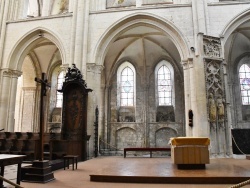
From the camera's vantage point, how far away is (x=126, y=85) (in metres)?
17.6

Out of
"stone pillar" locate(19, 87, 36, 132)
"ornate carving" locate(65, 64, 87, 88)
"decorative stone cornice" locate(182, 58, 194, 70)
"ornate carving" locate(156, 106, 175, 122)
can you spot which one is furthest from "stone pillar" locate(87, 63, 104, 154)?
"stone pillar" locate(19, 87, 36, 132)

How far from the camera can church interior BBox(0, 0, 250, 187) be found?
941cm

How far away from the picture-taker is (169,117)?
54.8 ft

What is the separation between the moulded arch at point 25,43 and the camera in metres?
13.0

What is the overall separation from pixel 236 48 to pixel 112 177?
14912 millimetres

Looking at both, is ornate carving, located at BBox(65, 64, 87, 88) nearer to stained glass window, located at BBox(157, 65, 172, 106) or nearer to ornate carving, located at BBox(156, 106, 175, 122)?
ornate carving, located at BBox(156, 106, 175, 122)

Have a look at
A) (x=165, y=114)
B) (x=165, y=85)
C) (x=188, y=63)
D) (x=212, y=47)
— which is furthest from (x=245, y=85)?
(x=188, y=63)

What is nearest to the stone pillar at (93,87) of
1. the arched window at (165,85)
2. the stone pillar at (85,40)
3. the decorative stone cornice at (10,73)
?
the stone pillar at (85,40)

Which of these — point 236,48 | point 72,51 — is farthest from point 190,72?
point 236,48

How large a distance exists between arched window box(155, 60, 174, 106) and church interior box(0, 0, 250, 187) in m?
0.08

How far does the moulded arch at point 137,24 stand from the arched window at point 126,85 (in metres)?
5.59

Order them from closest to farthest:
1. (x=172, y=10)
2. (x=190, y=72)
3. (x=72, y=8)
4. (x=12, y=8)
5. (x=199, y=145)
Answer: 1. (x=199, y=145)
2. (x=190, y=72)
3. (x=172, y=10)
4. (x=72, y=8)
5. (x=12, y=8)

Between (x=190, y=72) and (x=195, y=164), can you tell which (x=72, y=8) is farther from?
(x=195, y=164)

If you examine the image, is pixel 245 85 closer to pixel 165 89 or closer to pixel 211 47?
pixel 165 89
